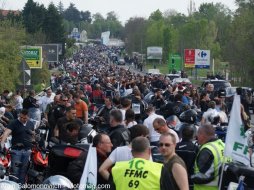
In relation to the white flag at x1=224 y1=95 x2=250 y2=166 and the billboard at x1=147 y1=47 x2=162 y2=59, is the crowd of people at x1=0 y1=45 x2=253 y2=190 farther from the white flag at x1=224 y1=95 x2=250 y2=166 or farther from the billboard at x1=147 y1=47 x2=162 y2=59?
the billboard at x1=147 y1=47 x2=162 y2=59

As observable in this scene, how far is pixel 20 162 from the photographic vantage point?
595 inches

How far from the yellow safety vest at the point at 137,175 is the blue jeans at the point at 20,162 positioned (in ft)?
21.5

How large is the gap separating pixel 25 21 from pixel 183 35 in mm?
20899

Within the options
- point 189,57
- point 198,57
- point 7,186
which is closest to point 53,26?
point 189,57

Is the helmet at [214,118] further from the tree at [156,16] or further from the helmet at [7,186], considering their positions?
the tree at [156,16]

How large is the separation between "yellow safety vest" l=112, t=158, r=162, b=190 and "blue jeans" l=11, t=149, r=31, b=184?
6541 mm

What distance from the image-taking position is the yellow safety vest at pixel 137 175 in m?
8.42

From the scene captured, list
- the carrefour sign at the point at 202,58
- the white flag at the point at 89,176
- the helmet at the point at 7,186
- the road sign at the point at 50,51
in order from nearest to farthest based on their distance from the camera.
Answer: the white flag at the point at 89,176
the helmet at the point at 7,186
the carrefour sign at the point at 202,58
the road sign at the point at 50,51

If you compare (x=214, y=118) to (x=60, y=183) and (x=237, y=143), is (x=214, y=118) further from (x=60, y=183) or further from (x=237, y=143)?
(x=60, y=183)

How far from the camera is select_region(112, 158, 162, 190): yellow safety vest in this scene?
8422mm

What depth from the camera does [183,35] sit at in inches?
4156

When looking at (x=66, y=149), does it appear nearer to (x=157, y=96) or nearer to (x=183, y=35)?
(x=157, y=96)

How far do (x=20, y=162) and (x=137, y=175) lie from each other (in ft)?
23.0

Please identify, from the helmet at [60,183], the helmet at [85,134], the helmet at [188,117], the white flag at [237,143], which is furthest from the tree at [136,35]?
the helmet at [60,183]
